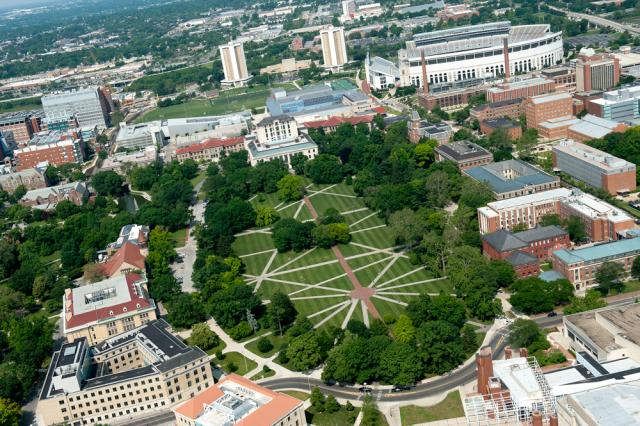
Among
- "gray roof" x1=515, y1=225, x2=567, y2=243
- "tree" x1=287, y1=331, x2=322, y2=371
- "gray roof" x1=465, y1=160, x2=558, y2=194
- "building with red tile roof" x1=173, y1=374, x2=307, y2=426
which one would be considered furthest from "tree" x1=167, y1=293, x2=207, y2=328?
"gray roof" x1=465, y1=160, x2=558, y2=194

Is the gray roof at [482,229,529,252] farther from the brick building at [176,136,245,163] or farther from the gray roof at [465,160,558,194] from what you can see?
the brick building at [176,136,245,163]

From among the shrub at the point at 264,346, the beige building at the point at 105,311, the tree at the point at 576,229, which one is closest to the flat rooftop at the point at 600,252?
the tree at the point at 576,229

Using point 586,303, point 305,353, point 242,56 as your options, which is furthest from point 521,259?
point 242,56

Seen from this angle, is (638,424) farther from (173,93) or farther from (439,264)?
(173,93)

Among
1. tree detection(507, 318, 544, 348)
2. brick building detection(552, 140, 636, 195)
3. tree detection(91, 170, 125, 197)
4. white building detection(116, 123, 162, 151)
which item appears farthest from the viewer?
white building detection(116, 123, 162, 151)

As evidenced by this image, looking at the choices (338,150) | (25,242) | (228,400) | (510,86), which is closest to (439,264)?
(228,400)

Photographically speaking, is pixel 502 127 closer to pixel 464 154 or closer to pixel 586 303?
pixel 464 154
